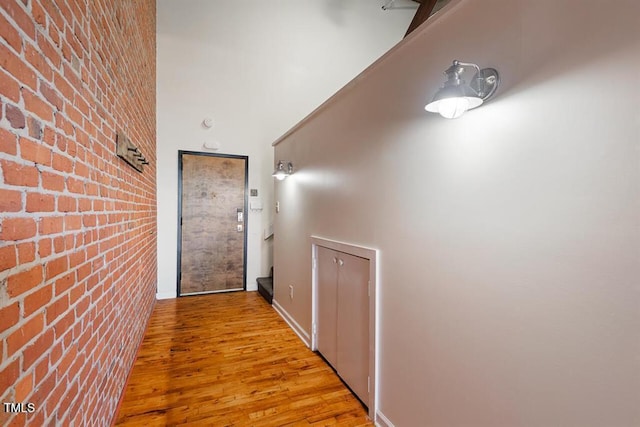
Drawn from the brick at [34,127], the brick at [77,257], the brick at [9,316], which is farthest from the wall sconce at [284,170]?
the brick at [9,316]

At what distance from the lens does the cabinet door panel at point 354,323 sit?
1.97 meters

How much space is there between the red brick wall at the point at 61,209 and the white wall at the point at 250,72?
2550 millimetres

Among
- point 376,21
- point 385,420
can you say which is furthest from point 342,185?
point 376,21

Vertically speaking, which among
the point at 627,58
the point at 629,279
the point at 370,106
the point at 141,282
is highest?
the point at 370,106

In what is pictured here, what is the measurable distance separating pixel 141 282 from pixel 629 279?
133 inches

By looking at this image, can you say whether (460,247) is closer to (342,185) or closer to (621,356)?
(621,356)

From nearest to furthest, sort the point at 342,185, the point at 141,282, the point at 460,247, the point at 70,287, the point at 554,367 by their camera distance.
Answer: the point at 554,367 < the point at 70,287 < the point at 460,247 < the point at 342,185 < the point at 141,282

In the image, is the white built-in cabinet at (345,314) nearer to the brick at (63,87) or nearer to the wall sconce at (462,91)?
the wall sconce at (462,91)

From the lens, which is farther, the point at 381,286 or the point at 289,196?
the point at 289,196

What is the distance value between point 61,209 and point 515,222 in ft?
5.33

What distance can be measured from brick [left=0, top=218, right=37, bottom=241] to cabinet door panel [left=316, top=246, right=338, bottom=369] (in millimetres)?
1810

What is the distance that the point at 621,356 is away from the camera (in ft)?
2.61

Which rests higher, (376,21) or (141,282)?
(376,21)

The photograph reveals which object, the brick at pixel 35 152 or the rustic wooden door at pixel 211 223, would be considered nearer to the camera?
the brick at pixel 35 152
